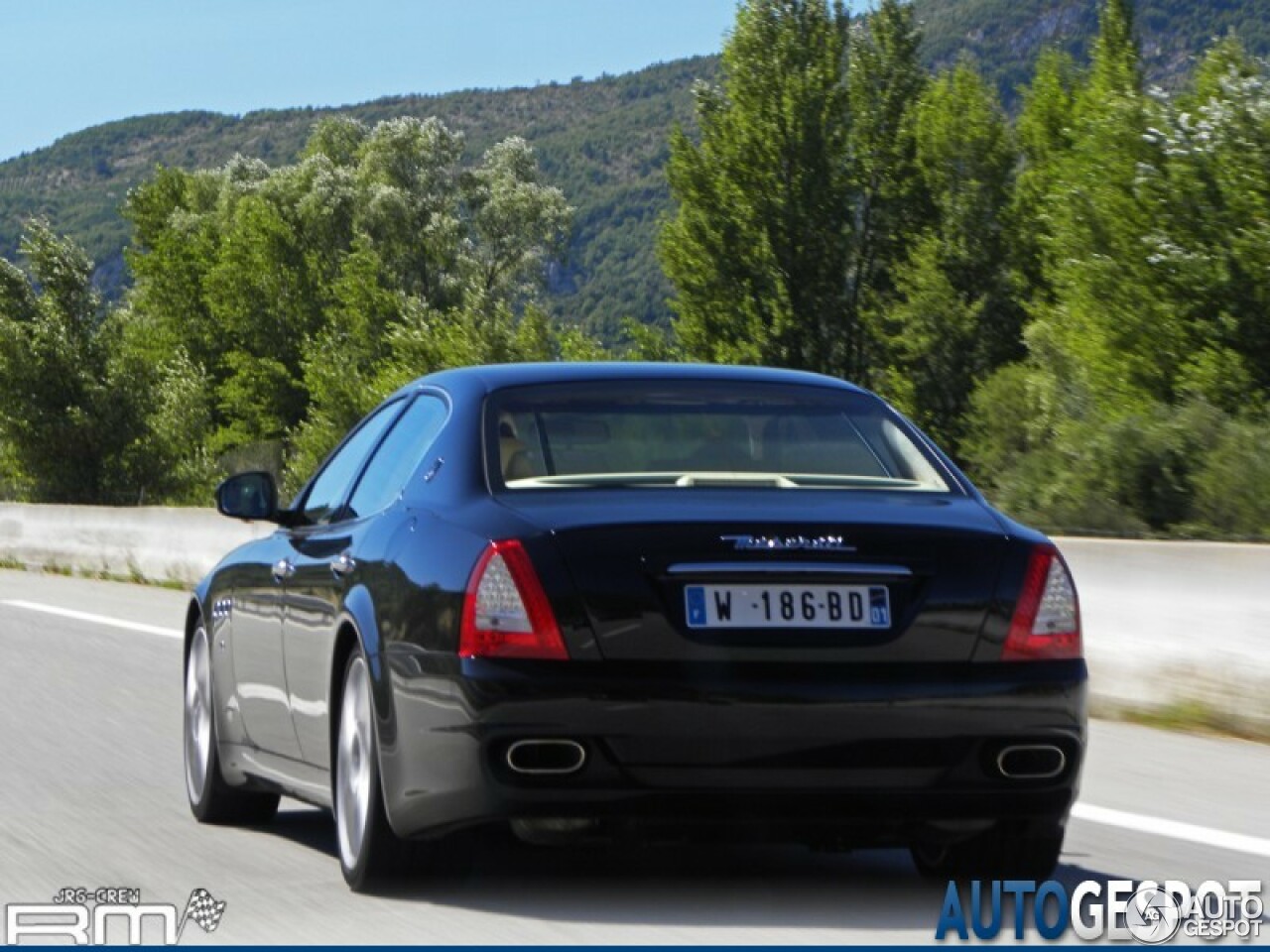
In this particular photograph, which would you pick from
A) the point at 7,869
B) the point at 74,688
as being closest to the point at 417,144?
the point at 74,688

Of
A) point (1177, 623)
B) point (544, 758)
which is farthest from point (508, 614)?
point (1177, 623)

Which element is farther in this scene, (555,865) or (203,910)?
(555,865)

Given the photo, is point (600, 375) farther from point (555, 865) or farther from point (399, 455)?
point (555, 865)

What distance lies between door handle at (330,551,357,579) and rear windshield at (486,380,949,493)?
20.7 inches

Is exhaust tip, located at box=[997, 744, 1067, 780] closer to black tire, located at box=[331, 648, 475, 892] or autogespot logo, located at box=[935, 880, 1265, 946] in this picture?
autogespot logo, located at box=[935, 880, 1265, 946]

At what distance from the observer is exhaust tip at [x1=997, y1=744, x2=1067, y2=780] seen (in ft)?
20.3

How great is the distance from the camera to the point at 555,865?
23.2ft

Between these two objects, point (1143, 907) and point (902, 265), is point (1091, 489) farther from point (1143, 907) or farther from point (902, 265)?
point (902, 265)

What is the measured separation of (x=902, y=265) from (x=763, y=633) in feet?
227

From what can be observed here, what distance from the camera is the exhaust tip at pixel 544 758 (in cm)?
595

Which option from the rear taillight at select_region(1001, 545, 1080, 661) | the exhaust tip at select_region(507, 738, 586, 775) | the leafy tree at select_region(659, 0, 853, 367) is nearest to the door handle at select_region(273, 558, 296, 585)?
the exhaust tip at select_region(507, 738, 586, 775)

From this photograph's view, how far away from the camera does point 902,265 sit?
74.4 m

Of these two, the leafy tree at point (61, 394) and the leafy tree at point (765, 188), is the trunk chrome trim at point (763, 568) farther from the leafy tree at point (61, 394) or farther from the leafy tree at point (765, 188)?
the leafy tree at point (765, 188)

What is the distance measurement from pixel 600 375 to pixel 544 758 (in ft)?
5.05
